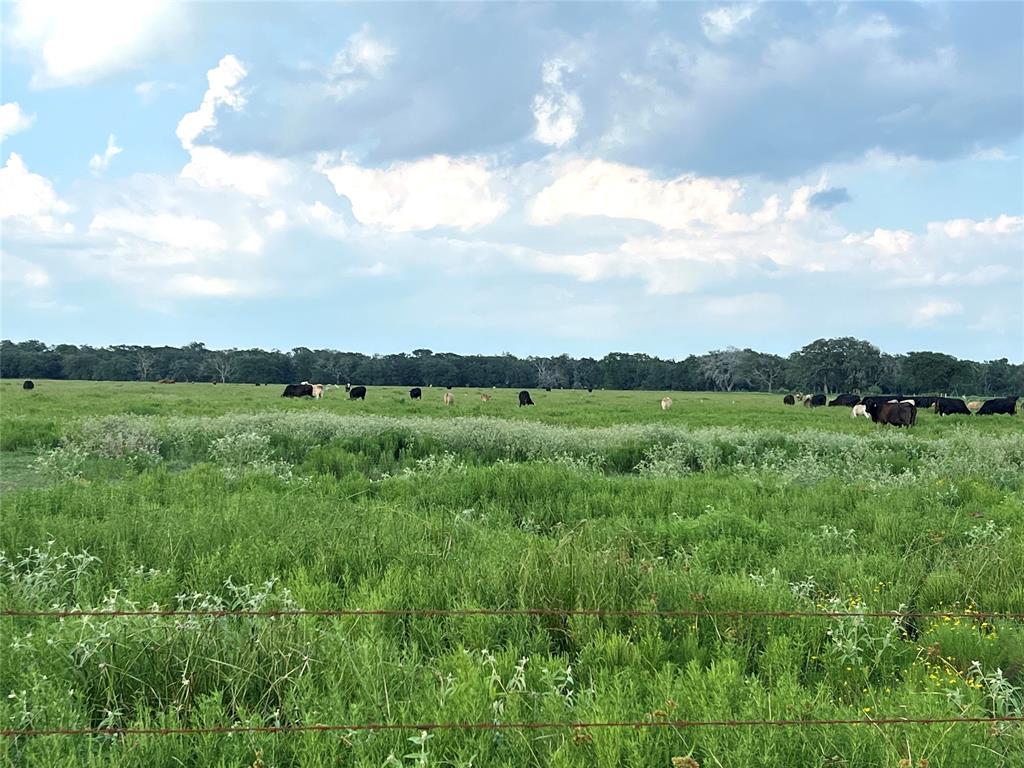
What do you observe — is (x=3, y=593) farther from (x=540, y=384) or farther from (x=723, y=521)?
(x=540, y=384)

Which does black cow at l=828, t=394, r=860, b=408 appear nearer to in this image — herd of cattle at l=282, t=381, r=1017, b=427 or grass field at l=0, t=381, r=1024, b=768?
herd of cattle at l=282, t=381, r=1017, b=427

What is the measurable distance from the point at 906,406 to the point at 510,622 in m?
33.8

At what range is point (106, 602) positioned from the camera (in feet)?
18.3

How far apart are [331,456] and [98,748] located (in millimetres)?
11185

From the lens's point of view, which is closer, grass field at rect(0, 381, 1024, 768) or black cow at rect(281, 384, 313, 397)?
grass field at rect(0, 381, 1024, 768)

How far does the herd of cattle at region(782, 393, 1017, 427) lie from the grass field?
2349 cm

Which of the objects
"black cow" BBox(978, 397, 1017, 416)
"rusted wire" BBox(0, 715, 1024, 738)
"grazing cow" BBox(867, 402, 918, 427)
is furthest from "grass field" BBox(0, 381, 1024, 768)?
"black cow" BBox(978, 397, 1017, 416)

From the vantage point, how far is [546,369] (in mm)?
151625

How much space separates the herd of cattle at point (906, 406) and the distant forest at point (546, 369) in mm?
59834

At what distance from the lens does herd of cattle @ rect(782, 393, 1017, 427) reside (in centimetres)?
3303

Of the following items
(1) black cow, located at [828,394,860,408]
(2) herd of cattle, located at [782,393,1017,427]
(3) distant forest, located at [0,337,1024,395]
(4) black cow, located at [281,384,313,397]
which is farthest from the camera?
(3) distant forest, located at [0,337,1024,395]

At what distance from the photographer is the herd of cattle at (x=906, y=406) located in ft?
108

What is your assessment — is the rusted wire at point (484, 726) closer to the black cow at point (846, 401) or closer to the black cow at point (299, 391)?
the black cow at point (299, 391)

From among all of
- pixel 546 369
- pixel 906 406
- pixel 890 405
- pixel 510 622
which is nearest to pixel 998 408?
pixel 890 405
